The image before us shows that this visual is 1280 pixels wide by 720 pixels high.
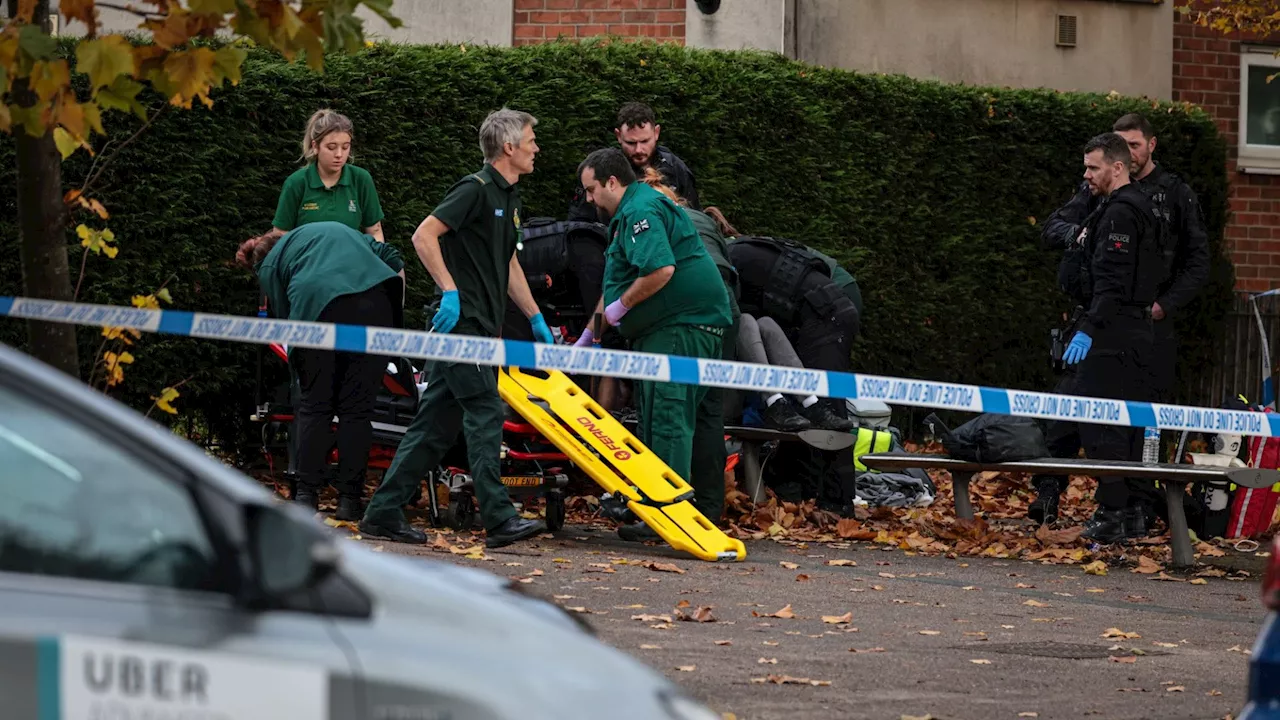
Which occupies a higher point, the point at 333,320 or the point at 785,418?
the point at 333,320

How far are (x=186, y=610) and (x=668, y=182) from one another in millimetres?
9067

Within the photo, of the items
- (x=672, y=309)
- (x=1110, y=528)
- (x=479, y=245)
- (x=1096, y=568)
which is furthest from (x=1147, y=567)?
(x=479, y=245)

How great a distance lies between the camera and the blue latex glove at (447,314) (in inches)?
361

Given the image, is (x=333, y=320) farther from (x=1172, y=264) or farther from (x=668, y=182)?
(x=1172, y=264)

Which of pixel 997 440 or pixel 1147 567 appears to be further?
pixel 997 440

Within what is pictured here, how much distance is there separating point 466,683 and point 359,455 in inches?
282

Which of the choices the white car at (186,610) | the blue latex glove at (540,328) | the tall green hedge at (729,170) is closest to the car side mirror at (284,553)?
the white car at (186,610)

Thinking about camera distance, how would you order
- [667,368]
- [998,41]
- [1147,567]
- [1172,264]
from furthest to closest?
[998,41] < [1172,264] < [1147,567] < [667,368]

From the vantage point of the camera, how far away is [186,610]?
3.01 meters

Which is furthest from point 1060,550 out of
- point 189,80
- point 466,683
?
point 466,683

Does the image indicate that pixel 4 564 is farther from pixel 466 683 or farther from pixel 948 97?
pixel 948 97

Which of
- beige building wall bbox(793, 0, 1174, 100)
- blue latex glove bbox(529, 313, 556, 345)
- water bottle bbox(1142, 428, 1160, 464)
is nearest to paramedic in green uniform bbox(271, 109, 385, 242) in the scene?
blue latex glove bbox(529, 313, 556, 345)

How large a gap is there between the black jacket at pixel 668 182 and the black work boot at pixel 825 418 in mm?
1422

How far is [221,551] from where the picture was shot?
3014 millimetres
